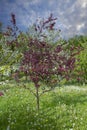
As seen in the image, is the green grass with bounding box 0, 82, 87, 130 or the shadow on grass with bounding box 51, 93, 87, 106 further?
the shadow on grass with bounding box 51, 93, 87, 106

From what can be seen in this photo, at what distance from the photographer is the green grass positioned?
991cm

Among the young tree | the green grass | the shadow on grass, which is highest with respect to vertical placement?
the young tree

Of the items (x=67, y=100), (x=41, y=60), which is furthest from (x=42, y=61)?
(x=67, y=100)

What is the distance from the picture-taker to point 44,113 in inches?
455

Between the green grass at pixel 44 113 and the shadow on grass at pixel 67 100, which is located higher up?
the shadow on grass at pixel 67 100

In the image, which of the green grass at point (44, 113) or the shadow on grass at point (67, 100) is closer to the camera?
the green grass at point (44, 113)

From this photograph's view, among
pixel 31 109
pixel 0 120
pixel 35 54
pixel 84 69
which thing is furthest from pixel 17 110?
pixel 84 69

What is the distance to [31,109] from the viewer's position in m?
12.3

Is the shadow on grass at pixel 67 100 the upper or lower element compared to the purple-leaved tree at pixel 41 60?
lower

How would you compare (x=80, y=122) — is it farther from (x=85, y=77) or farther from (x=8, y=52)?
(x=85, y=77)

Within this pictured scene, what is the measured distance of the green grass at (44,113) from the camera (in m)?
9.91

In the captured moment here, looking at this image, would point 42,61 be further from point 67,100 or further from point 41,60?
point 67,100

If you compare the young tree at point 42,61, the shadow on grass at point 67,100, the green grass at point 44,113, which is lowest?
the green grass at point 44,113

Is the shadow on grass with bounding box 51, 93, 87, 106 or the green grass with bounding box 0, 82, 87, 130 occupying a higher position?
the shadow on grass with bounding box 51, 93, 87, 106
